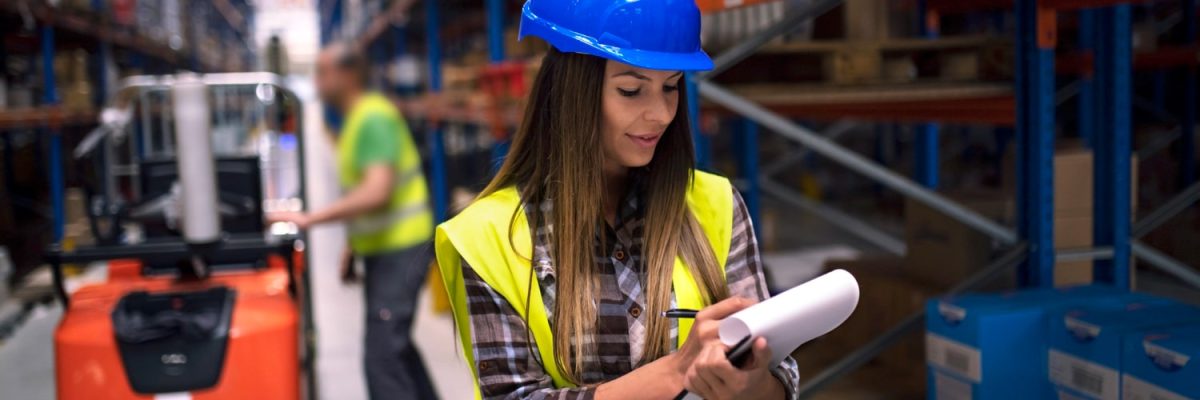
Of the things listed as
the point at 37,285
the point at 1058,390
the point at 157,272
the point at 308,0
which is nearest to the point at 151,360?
the point at 157,272

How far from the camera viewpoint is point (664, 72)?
1.55m

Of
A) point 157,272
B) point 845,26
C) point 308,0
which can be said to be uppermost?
point 308,0

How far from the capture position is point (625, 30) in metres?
1.50

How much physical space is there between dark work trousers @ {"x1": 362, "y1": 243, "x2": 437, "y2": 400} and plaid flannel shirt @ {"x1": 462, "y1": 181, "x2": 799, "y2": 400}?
239 cm

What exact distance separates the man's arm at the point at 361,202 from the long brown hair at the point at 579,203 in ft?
8.38

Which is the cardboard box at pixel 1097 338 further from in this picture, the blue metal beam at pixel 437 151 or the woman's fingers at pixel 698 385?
the blue metal beam at pixel 437 151

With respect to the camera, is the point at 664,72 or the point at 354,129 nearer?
the point at 664,72

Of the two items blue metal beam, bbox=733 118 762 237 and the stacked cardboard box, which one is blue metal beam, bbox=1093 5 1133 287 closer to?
the stacked cardboard box

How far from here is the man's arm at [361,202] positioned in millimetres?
4082

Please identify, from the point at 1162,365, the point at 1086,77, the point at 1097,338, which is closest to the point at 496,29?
the point at 1086,77

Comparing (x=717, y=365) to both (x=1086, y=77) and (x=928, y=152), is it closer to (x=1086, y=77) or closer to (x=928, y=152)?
(x=1086, y=77)

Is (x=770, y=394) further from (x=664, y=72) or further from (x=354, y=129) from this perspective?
(x=354, y=129)

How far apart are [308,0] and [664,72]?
25.8m

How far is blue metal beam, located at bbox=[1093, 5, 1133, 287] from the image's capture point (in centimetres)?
316
